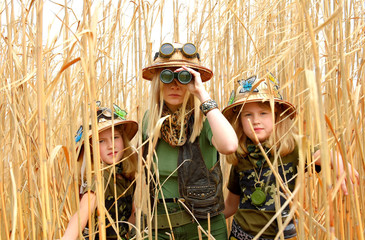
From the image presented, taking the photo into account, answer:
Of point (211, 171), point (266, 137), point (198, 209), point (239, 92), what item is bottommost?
point (198, 209)

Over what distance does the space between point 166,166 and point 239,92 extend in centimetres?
37

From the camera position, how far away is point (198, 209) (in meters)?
1.39

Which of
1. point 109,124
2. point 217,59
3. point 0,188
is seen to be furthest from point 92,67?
point 217,59

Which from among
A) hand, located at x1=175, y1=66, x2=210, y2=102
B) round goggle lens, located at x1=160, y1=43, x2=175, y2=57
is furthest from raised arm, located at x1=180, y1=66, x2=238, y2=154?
round goggle lens, located at x1=160, y1=43, x2=175, y2=57

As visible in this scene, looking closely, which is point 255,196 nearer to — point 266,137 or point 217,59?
A: point 266,137

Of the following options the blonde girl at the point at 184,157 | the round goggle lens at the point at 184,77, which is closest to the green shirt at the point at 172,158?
the blonde girl at the point at 184,157

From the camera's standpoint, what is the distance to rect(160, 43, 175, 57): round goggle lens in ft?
4.70

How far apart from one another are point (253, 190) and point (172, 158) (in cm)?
31

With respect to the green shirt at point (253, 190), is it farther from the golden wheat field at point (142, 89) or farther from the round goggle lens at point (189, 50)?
the round goggle lens at point (189, 50)

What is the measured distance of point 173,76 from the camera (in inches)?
52.7

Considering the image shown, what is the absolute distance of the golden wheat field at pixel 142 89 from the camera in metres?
0.68

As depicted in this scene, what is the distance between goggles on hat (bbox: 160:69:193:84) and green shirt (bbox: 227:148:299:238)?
0.37 meters

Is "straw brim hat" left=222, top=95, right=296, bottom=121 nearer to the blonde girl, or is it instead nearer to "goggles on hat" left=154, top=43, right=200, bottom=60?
the blonde girl

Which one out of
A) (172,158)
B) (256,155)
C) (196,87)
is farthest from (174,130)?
(256,155)
